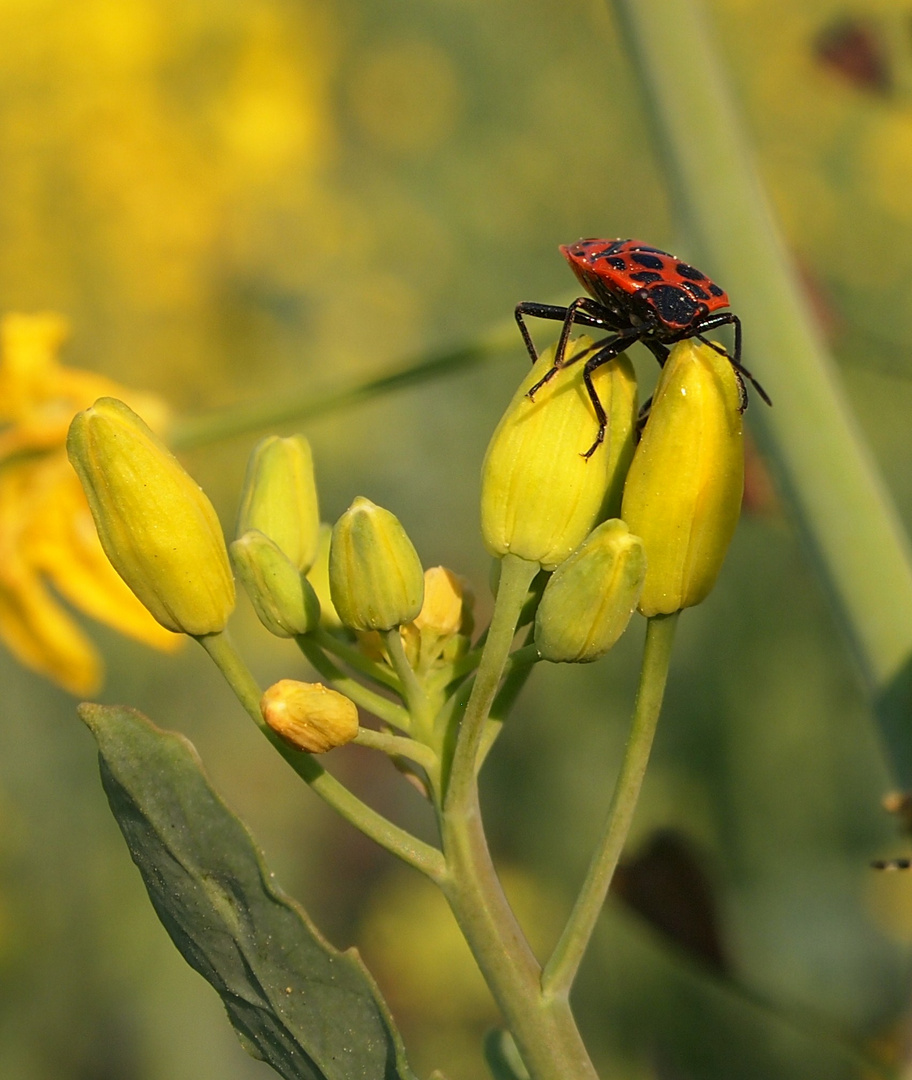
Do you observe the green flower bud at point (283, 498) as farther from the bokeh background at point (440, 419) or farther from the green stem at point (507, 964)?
the bokeh background at point (440, 419)

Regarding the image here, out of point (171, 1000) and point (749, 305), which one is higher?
point (749, 305)

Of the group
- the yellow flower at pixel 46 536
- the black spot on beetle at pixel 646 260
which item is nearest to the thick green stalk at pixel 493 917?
the black spot on beetle at pixel 646 260

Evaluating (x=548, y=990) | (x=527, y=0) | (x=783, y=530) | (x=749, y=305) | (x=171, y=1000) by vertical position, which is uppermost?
(x=527, y=0)

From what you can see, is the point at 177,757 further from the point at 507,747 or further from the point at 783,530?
the point at 783,530

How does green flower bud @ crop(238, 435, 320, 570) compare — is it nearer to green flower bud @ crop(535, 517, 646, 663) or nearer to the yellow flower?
green flower bud @ crop(535, 517, 646, 663)

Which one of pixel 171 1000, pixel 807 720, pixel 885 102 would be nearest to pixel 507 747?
pixel 807 720

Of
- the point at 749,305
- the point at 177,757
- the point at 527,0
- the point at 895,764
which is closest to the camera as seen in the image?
the point at 177,757
